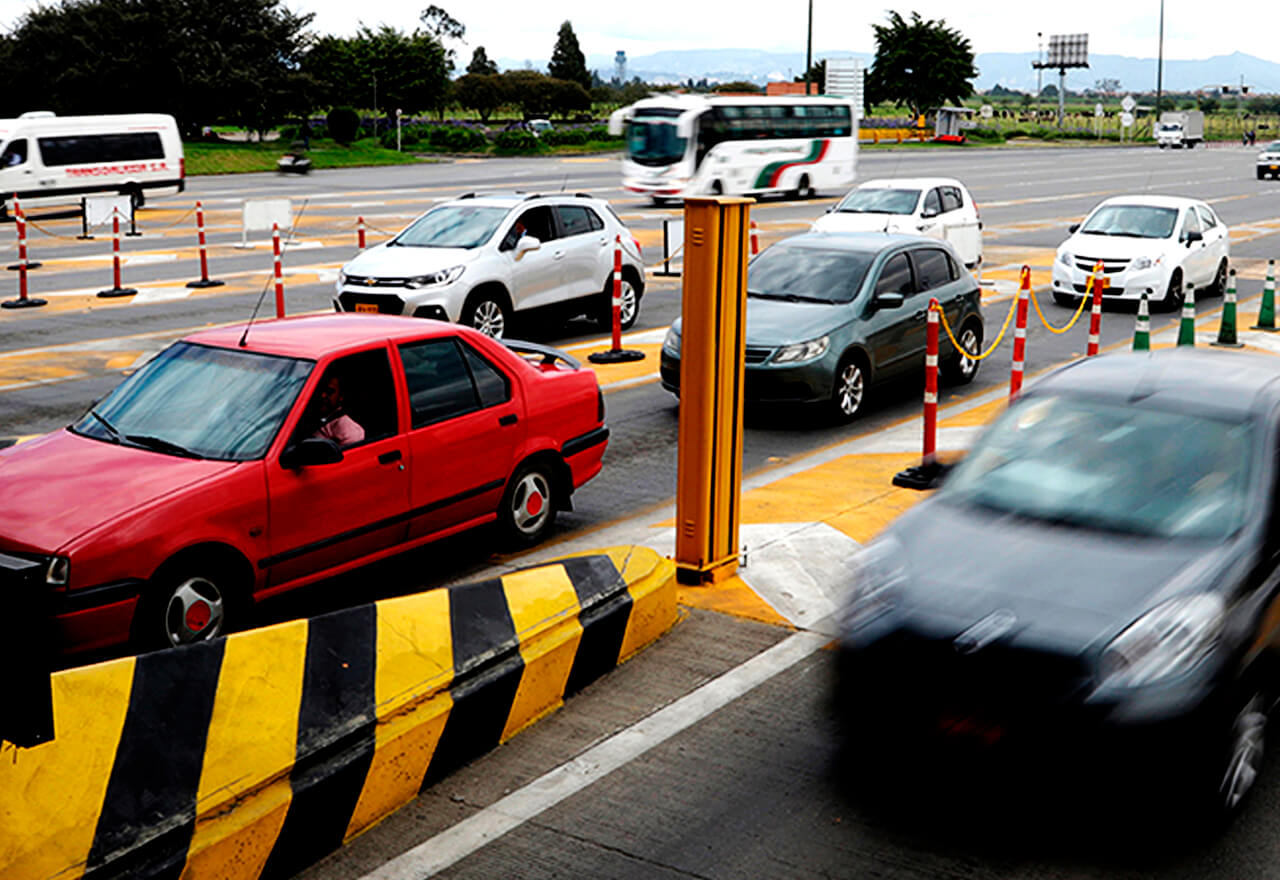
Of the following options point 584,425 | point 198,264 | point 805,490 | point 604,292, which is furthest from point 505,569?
point 198,264

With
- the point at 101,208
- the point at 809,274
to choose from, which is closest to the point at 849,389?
the point at 809,274

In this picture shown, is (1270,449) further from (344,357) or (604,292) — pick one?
(604,292)

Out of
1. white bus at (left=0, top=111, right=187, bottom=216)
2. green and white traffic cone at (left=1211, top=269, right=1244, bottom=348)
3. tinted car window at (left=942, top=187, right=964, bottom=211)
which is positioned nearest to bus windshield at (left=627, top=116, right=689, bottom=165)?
white bus at (left=0, top=111, right=187, bottom=216)

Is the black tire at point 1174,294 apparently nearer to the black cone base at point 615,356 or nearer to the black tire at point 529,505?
the black cone base at point 615,356

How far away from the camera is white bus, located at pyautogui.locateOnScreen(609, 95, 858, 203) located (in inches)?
1604

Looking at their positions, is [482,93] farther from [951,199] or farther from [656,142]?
[951,199]

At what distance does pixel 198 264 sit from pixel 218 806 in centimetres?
2216

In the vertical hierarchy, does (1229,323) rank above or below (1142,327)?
below

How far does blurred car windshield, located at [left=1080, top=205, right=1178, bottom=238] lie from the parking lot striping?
1526 cm

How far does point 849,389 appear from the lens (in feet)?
41.5

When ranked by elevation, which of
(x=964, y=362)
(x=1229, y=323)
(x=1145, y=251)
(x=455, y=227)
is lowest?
(x=964, y=362)

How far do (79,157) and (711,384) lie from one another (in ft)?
107

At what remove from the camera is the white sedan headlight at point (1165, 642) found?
15.9 feet

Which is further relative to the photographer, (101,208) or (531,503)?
(101,208)
